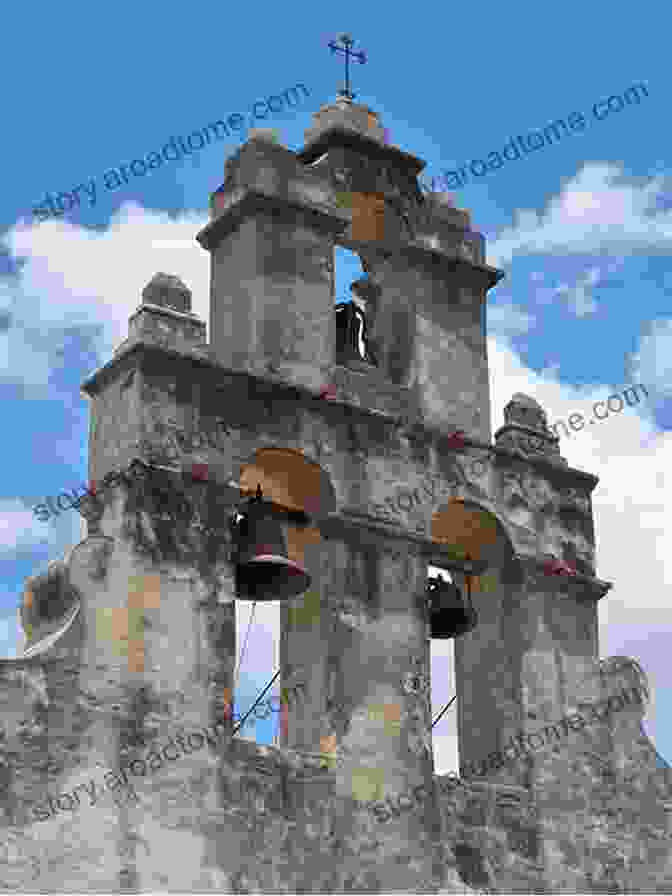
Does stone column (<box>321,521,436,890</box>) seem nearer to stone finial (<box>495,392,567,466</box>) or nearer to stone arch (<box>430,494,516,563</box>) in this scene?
stone arch (<box>430,494,516,563</box>)

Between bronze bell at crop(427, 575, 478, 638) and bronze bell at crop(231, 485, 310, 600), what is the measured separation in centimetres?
120

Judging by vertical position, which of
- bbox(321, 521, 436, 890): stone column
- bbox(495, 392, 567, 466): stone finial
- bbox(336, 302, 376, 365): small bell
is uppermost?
bbox(336, 302, 376, 365): small bell

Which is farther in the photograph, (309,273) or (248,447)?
(309,273)

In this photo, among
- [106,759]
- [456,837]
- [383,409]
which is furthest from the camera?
[383,409]

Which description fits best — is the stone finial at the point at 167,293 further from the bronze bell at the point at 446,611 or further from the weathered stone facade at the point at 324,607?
the bronze bell at the point at 446,611

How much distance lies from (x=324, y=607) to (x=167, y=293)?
7.10 feet

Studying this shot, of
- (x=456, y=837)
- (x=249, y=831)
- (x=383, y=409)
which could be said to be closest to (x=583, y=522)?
(x=383, y=409)

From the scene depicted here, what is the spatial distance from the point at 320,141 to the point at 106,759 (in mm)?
4932

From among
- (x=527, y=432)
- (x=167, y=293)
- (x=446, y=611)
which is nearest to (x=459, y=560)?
(x=446, y=611)

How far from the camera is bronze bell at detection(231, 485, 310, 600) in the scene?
13.1 metres

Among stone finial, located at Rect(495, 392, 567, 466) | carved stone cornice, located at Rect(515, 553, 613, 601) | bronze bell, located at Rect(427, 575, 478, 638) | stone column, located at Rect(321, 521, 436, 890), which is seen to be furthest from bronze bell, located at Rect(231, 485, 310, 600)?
stone finial, located at Rect(495, 392, 567, 466)

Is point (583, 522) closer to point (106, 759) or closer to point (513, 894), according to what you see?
point (513, 894)

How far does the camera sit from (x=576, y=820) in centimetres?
1394

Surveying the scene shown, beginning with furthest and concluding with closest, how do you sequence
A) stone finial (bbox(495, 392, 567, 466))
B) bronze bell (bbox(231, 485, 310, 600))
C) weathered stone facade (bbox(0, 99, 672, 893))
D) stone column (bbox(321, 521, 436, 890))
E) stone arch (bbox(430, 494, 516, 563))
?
1. stone finial (bbox(495, 392, 567, 466))
2. stone arch (bbox(430, 494, 516, 563))
3. bronze bell (bbox(231, 485, 310, 600))
4. stone column (bbox(321, 521, 436, 890))
5. weathered stone facade (bbox(0, 99, 672, 893))
